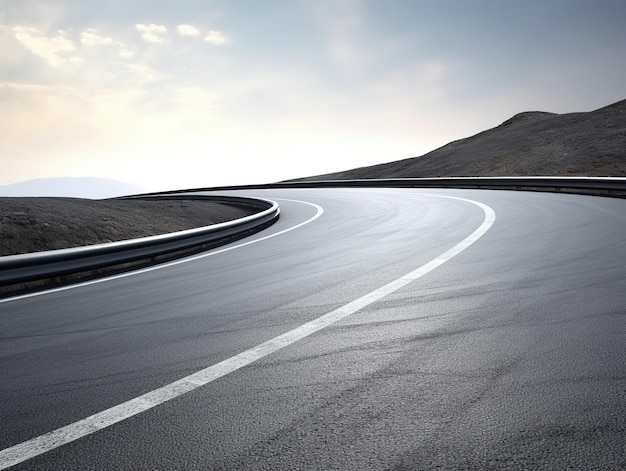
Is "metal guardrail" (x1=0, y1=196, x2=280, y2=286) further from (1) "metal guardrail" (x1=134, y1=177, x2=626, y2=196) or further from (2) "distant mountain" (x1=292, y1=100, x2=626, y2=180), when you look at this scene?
(2) "distant mountain" (x1=292, y1=100, x2=626, y2=180)

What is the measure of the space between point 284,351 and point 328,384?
2.40 ft

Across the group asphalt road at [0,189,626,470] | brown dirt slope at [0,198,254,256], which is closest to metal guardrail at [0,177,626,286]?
asphalt road at [0,189,626,470]

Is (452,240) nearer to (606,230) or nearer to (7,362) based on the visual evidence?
(606,230)

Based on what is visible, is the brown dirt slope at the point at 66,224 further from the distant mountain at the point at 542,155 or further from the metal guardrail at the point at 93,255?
the distant mountain at the point at 542,155

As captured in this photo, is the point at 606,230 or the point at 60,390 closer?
the point at 60,390

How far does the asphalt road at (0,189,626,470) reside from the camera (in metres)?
2.59

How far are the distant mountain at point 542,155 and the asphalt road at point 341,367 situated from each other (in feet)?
125

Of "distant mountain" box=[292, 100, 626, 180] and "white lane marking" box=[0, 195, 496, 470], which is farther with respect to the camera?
"distant mountain" box=[292, 100, 626, 180]

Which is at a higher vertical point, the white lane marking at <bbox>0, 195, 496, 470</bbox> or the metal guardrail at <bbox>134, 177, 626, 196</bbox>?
the white lane marking at <bbox>0, 195, 496, 470</bbox>

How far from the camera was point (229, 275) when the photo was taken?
781cm

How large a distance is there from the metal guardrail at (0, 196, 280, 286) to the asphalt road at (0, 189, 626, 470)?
37.1 inches

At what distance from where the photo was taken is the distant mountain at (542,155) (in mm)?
46500

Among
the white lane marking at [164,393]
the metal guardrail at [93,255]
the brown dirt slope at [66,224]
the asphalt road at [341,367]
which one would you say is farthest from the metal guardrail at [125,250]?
the white lane marking at [164,393]

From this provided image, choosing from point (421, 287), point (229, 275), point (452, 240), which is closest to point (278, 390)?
point (421, 287)
